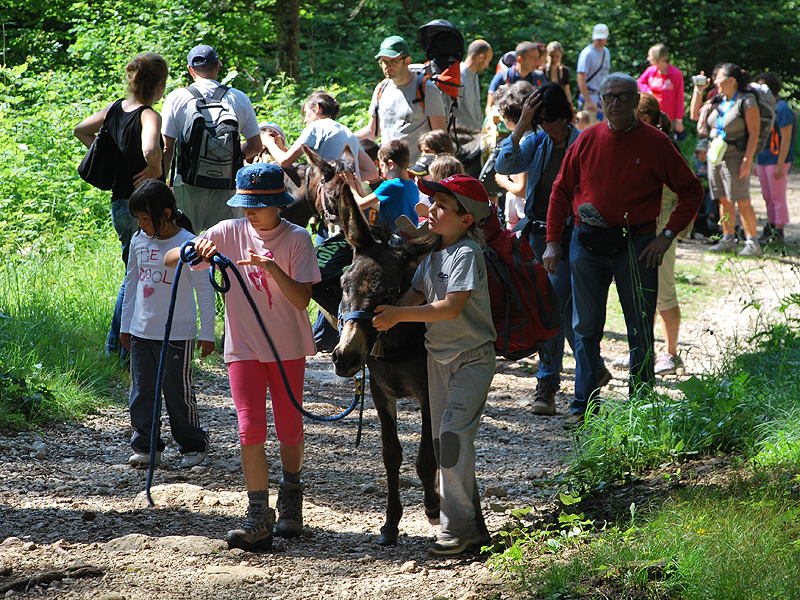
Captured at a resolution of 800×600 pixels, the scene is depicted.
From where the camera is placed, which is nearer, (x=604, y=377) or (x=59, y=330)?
(x=604, y=377)

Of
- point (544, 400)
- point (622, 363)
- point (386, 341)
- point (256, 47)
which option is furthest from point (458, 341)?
point (256, 47)

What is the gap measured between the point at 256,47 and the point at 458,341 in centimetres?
1528

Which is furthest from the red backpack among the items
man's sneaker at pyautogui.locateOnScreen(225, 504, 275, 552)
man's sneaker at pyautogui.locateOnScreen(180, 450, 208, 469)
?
man's sneaker at pyautogui.locateOnScreen(180, 450, 208, 469)

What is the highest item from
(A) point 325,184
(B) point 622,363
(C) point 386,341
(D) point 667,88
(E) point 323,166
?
(D) point 667,88

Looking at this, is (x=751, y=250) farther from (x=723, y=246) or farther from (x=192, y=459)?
(x=192, y=459)

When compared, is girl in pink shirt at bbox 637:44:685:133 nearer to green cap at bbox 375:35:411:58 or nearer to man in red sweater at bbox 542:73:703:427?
green cap at bbox 375:35:411:58

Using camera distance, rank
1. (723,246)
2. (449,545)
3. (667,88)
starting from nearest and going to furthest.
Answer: (449,545), (723,246), (667,88)

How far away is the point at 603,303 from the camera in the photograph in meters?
6.02

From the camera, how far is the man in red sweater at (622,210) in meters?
5.67

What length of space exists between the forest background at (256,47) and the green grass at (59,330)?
1108mm

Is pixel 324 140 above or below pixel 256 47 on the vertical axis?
below

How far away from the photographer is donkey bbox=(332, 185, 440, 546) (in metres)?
3.84

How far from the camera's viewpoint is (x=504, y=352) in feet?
14.1

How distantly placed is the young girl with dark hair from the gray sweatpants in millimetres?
2057
